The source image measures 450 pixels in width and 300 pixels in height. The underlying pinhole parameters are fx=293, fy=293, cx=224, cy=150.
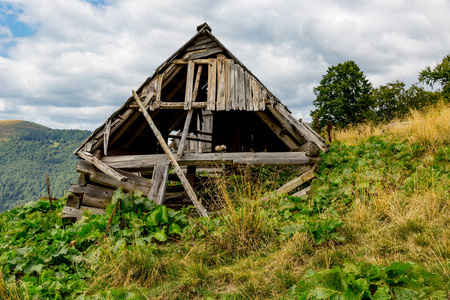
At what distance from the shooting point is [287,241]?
397 cm

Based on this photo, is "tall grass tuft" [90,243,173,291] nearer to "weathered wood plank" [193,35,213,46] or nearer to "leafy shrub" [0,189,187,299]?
"leafy shrub" [0,189,187,299]

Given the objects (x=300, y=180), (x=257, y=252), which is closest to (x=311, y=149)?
(x=300, y=180)

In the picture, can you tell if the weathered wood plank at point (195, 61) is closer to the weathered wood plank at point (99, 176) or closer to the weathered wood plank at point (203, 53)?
the weathered wood plank at point (203, 53)

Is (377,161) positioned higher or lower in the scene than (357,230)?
higher

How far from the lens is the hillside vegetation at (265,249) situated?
2.62 m

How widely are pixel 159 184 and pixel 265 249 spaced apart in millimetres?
3333

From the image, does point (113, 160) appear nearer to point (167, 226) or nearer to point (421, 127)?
point (167, 226)

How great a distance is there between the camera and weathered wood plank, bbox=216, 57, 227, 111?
689cm

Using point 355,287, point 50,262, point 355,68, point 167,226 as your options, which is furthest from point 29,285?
point 355,68

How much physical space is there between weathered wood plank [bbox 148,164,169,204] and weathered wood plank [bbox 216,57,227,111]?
1902 mm

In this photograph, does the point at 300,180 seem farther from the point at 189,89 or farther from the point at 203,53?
the point at 203,53

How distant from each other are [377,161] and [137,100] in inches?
225

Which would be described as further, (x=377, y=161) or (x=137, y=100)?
(x=137, y=100)

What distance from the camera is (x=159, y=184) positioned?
21.6ft
